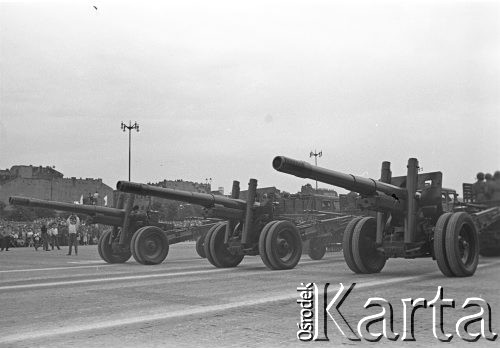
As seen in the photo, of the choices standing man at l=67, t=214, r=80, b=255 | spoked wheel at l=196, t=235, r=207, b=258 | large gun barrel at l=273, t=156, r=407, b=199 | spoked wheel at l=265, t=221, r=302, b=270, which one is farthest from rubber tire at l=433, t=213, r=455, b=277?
standing man at l=67, t=214, r=80, b=255

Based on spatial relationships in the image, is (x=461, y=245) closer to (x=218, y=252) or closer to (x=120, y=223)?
(x=218, y=252)

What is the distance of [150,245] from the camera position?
53.8 feet

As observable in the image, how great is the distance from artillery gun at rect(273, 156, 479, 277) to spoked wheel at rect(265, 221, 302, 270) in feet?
6.57

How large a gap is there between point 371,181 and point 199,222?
11.0 metres

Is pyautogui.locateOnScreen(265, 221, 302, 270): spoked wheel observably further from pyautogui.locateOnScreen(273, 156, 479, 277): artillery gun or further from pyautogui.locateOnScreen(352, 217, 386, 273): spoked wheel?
pyautogui.locateOnScreen(352, 217, 386, 273): spoked wheel

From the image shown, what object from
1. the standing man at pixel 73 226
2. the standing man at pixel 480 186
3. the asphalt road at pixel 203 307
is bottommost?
the asphalt road at pixel 203 307

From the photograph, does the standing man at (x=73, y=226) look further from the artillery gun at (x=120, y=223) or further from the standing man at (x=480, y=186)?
the standing man at (x=480, y=186)

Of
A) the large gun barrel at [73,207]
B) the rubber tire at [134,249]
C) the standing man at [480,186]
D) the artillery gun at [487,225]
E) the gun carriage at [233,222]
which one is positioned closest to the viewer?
the standing man at [480,186]

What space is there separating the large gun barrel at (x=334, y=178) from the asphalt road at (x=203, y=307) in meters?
1.59

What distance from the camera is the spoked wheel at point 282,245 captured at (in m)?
13.0

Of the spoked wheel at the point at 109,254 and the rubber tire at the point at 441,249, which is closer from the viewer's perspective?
the rubber tire at the point at 441,249

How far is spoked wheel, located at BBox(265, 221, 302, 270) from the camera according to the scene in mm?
13016

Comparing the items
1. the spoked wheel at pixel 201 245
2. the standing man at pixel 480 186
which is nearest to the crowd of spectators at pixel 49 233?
the spoked wheel at pixel 201 245

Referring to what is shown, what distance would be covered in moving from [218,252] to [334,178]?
5103mm
